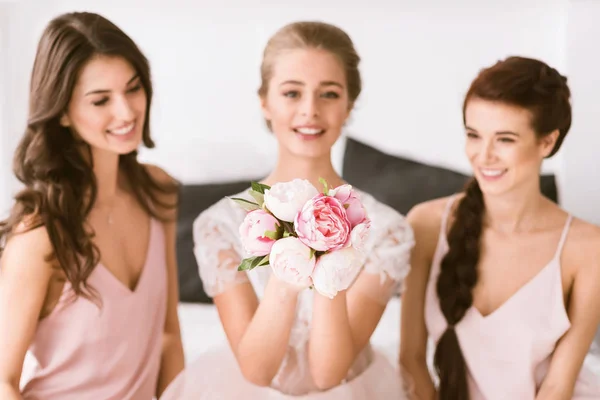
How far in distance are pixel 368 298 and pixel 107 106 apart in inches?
20.8

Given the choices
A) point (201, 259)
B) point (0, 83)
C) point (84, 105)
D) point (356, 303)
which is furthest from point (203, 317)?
point (0, 83)

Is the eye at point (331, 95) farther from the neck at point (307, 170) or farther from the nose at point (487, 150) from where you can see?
the nose at point (487, 150)

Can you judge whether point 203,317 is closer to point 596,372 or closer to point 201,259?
point 201,259

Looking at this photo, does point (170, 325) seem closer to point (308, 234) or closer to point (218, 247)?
point (218, 247)

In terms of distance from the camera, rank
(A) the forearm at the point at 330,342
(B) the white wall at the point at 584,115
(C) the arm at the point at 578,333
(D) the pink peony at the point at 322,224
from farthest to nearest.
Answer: (B) the white wall at the point at 584,115, (C) the arm at the point at 578,333, (A) the forearm at the point at 330,342, (D) the pink peony at the point at 322,224

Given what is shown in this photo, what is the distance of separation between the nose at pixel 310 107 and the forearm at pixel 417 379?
47cm

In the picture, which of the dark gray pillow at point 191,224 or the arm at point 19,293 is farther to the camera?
the dark gray pillow at point 191,224

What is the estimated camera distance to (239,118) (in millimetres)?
1261

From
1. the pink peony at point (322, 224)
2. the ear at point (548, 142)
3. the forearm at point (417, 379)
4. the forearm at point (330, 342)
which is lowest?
the forearm at point (417, 379)

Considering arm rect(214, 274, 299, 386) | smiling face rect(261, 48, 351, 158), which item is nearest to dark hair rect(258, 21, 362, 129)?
smiling face rect(261, 48, 351, 158)

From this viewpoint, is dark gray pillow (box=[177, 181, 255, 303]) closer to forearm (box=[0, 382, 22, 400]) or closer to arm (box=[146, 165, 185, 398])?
arm (box=[146, 165, 185, 398])

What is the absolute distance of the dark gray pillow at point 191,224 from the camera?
1.19 m

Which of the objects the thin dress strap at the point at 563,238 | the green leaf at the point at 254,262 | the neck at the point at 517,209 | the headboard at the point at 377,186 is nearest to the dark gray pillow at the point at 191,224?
the headboard at the point at 377,186

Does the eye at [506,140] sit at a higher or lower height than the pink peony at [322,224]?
higher
